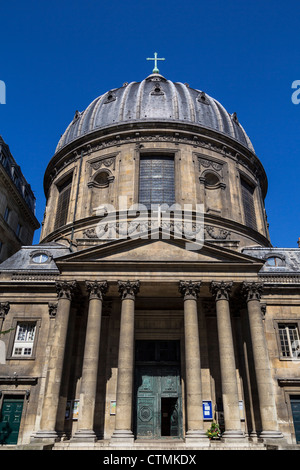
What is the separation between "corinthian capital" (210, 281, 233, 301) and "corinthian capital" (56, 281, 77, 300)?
7687 millimetres

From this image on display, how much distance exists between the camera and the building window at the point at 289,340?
22547 millimetres

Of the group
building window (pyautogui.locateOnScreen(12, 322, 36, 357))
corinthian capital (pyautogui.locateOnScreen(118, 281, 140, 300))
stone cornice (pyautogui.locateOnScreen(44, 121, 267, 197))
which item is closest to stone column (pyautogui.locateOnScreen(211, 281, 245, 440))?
corinthian capital (pyautogui.locateOnScreen(118, 281, 140, 300))

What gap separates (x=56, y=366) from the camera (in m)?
19.6

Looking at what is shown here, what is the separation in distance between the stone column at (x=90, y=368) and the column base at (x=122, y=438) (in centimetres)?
113

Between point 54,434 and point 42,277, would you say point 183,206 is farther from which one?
point 54,434

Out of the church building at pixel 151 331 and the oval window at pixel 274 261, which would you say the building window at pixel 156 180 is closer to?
the church building at pixel 151 331

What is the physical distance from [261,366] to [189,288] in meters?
5.32

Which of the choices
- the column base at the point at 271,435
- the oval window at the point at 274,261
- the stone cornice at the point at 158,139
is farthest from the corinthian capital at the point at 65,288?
the stone cornice at the point at 158,139

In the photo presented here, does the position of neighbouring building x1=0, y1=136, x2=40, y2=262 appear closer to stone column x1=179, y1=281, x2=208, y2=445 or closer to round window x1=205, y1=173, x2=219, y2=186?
round window x1=205, y1=173, x2=219, y2=186

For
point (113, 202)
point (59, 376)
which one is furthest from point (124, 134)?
point (59, 376)

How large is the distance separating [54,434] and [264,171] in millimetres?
29694

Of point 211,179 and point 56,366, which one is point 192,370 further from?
point 211,179

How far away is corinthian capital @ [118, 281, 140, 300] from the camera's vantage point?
69.2 ft

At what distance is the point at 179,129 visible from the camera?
3281 centimetres
